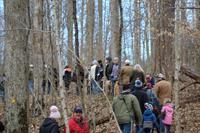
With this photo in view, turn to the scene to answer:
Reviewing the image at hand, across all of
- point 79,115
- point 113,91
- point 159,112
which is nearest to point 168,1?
point 113,91

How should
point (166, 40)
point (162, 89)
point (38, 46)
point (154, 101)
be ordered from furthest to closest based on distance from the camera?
1. point (166, 40)
2. point (38, 46)
3. point (162, 89)
4. point (154, 101)

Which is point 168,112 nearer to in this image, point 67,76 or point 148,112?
point 148,112

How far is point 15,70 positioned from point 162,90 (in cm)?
471

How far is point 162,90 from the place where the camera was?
13203 mm

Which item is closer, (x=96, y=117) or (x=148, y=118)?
(x=148, y=118)

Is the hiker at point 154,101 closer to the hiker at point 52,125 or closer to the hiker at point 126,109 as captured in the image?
the hiker at point 126,109

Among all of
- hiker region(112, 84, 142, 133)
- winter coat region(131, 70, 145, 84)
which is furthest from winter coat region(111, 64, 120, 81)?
hiker region(112, 84, 142, 133)

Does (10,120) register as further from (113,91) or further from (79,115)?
(113,91)

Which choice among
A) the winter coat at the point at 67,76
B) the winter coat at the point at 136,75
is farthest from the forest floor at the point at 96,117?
the winter coat at the point at 136,75

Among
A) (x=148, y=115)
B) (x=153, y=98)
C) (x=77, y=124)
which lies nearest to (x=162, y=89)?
(x=153, y=98)

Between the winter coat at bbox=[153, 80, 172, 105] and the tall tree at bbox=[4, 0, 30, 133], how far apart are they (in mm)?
4377

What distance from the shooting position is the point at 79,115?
8.38 m

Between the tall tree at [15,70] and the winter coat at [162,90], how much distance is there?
14.4 ft

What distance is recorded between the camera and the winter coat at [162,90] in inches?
518
